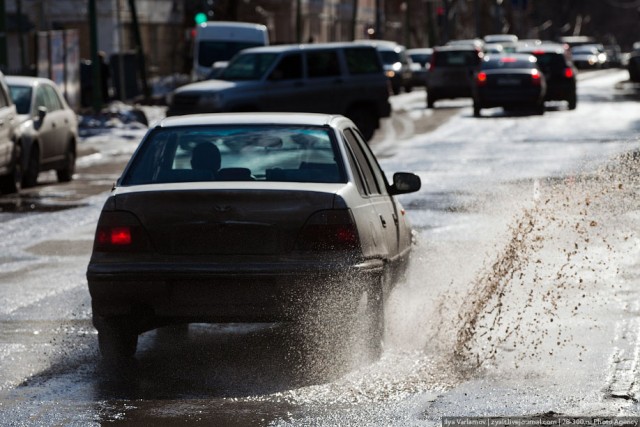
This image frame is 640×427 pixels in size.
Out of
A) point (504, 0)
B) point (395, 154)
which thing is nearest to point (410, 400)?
point (395, 154)

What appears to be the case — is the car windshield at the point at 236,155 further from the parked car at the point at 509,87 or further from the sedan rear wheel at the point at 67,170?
the parked car at the point at 509,87

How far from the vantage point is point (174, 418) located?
6855 millimetres

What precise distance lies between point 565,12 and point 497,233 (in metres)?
142

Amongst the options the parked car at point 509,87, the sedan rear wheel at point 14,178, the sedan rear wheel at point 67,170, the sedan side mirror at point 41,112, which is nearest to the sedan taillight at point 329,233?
the sedan rear wheel at point 14,178

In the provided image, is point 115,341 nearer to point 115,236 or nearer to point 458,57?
point 115,236

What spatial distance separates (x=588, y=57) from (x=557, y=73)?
176 feet

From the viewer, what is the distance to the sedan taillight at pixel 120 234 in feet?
26.2

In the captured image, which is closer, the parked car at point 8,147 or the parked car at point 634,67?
the parked car at point 8,147

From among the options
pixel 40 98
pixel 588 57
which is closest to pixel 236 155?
pixel 40 98

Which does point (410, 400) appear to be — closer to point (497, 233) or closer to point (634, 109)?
point (497, 233)

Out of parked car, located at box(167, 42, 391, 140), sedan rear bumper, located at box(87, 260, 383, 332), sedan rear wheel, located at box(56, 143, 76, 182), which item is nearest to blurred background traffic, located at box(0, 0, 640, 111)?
parked car, located at box(167, 42, 391, 140)

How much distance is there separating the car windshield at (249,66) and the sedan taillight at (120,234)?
2034 cm

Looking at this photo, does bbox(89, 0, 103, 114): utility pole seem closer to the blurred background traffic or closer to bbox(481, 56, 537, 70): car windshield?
the blurred background traffic

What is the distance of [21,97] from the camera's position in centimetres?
2169
